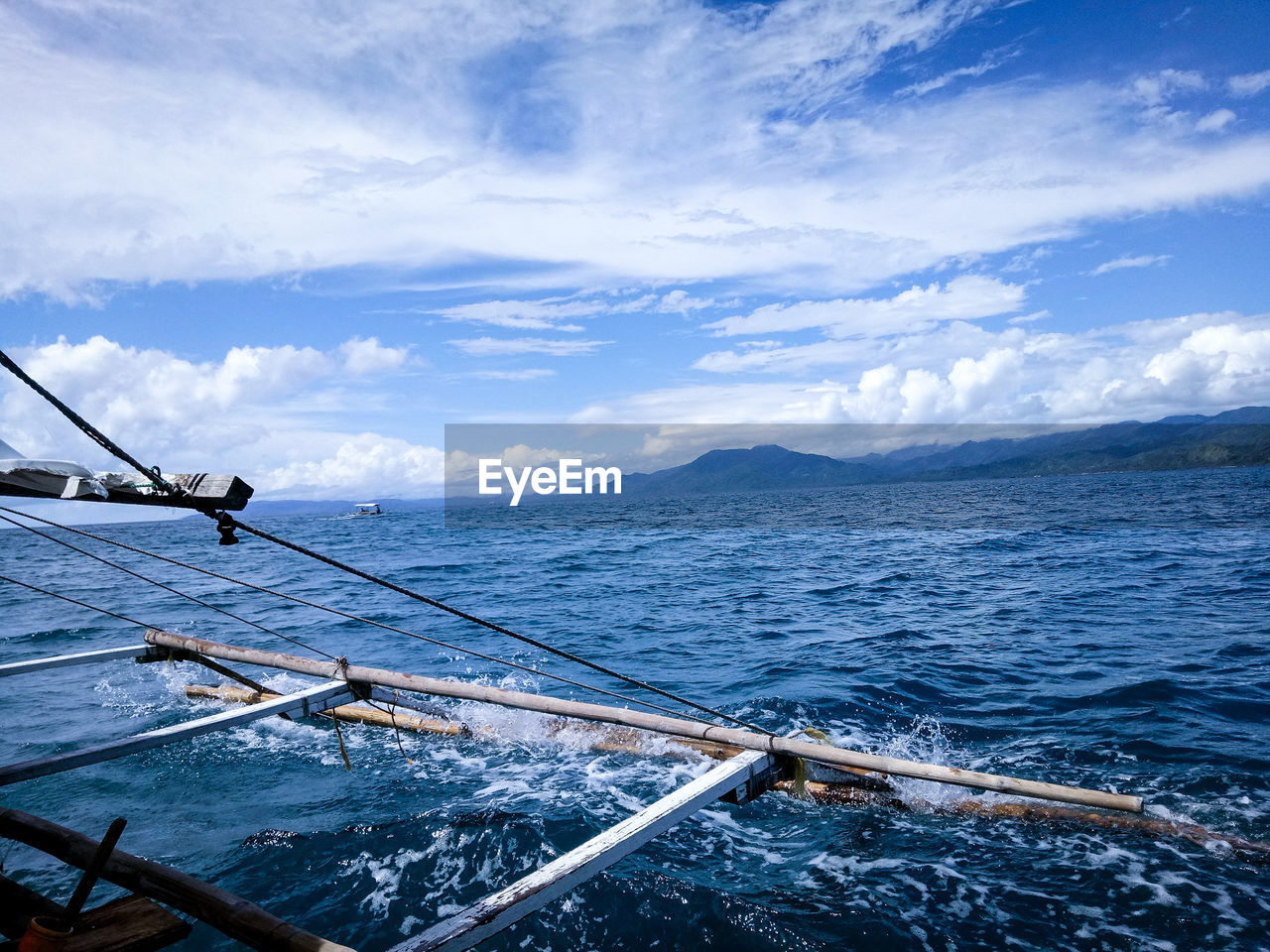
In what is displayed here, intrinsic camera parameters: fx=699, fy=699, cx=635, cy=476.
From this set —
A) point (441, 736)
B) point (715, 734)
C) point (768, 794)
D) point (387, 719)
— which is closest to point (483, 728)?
point (441, 736)

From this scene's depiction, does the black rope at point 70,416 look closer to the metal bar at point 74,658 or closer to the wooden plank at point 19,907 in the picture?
the wooden plank at point 19,907

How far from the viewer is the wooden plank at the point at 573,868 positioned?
4977 millimetres

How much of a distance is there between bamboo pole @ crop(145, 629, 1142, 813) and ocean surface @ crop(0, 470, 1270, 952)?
128cm

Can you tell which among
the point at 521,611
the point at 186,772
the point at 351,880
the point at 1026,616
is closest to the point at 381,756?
the point at 186,772

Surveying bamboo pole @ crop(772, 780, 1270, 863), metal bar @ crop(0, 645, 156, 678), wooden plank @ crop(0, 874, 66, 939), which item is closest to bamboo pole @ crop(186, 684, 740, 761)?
bamboo pole @ crop(772, 780, 1270, 863)

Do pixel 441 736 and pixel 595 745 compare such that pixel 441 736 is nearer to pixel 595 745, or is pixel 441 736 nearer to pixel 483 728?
pixel 483 728

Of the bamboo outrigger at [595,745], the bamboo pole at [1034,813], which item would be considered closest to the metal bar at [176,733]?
the bamboo outrigger at [595,745]

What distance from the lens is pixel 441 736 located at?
12.5m

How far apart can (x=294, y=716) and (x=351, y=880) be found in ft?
22.1

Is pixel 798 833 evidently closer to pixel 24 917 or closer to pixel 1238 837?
pixel 1238 837

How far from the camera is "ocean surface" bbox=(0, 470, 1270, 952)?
Result: 741 centimetres

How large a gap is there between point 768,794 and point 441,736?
5861 mm

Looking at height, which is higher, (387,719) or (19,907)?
(19,907)

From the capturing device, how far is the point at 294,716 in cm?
1385
